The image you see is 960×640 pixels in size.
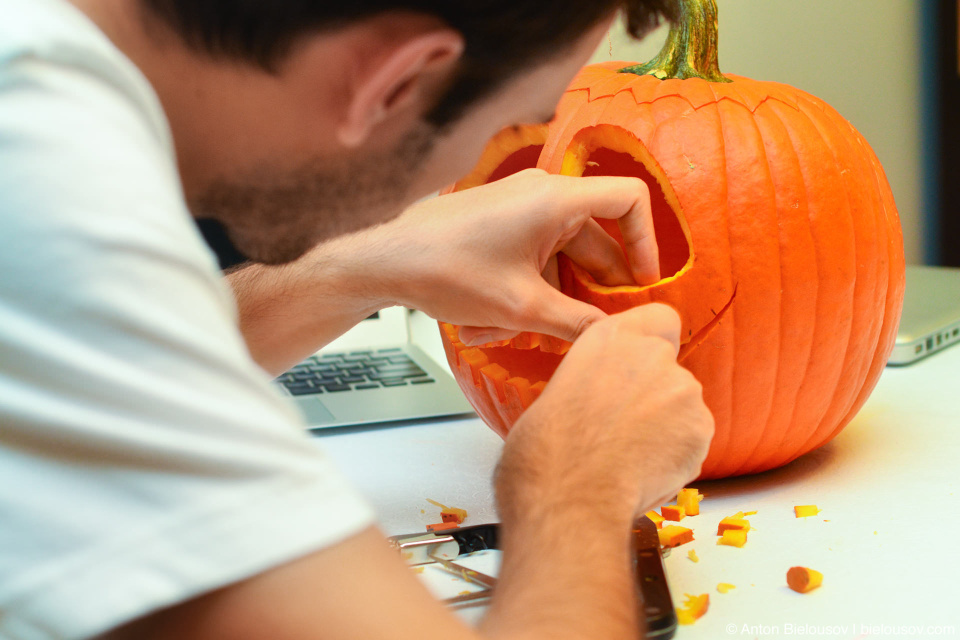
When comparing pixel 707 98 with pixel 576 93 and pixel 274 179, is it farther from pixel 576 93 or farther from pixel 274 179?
pixel 274 179

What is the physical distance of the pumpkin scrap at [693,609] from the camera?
1.89ft

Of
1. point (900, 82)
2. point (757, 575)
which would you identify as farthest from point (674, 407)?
point (900, 82)

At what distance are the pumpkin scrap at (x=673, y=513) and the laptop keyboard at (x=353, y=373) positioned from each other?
579 millimetres

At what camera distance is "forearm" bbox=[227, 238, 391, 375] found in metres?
0.84

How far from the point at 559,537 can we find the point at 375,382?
837 millimetres

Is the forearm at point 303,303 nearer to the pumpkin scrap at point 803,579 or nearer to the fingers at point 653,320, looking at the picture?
the fingers at point 653,320

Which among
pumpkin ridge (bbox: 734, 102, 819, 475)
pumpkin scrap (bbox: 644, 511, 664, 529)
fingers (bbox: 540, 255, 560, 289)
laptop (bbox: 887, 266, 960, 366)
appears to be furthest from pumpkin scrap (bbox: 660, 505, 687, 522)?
laptop (bbox: 887, 266, 960, 366)

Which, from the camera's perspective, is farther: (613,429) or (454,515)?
(454,515)

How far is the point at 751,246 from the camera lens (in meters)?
0.76

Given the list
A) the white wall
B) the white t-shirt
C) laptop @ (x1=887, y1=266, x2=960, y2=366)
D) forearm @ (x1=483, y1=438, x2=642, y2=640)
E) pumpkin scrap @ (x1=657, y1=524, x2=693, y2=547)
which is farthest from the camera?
the white wall

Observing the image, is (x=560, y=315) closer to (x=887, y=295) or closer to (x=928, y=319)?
(x=887, y=295)

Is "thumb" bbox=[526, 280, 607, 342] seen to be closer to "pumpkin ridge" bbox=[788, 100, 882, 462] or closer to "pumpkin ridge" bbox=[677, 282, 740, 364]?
"pumpkin ridge" bbox=[677, 282, 740, 364]

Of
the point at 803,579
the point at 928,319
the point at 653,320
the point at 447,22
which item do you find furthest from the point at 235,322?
the point at 928,319

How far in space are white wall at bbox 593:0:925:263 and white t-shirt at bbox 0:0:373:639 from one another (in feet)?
3.94
